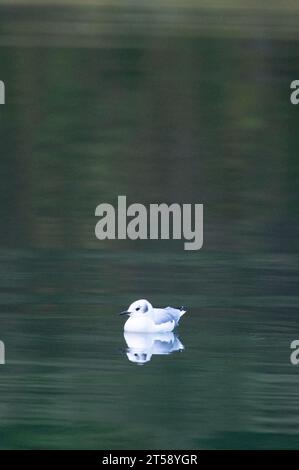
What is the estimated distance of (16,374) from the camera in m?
3.10

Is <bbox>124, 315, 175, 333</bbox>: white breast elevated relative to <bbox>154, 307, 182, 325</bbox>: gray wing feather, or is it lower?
lower

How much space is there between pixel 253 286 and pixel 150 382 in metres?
0.76

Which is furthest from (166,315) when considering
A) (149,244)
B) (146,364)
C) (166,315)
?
(149,244)

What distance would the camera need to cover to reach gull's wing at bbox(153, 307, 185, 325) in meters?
3.33

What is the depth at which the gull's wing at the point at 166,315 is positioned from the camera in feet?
10.9

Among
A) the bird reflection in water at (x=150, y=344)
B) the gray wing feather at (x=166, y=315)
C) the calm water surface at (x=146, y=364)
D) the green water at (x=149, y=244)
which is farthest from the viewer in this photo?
the gray wing feather at (x=166, y=315)

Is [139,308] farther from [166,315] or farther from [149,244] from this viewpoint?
[149,244]

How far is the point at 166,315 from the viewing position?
339cm

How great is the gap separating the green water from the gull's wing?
0.17ft

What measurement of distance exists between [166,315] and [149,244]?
0.71 metres

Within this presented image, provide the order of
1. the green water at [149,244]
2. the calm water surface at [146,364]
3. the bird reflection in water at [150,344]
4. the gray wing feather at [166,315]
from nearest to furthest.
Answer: the calm water surface at [146,364] → the green water at [149,244] → the bird reflection in water at [150,344] → the gray wing feather at [166,315]

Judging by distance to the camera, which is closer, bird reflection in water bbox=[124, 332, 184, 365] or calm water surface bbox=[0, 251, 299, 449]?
calm water surface bbox=[0, 251, 299, 449]

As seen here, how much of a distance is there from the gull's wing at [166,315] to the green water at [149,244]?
5 cm

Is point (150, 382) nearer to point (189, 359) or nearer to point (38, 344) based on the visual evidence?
point (189, 359)
